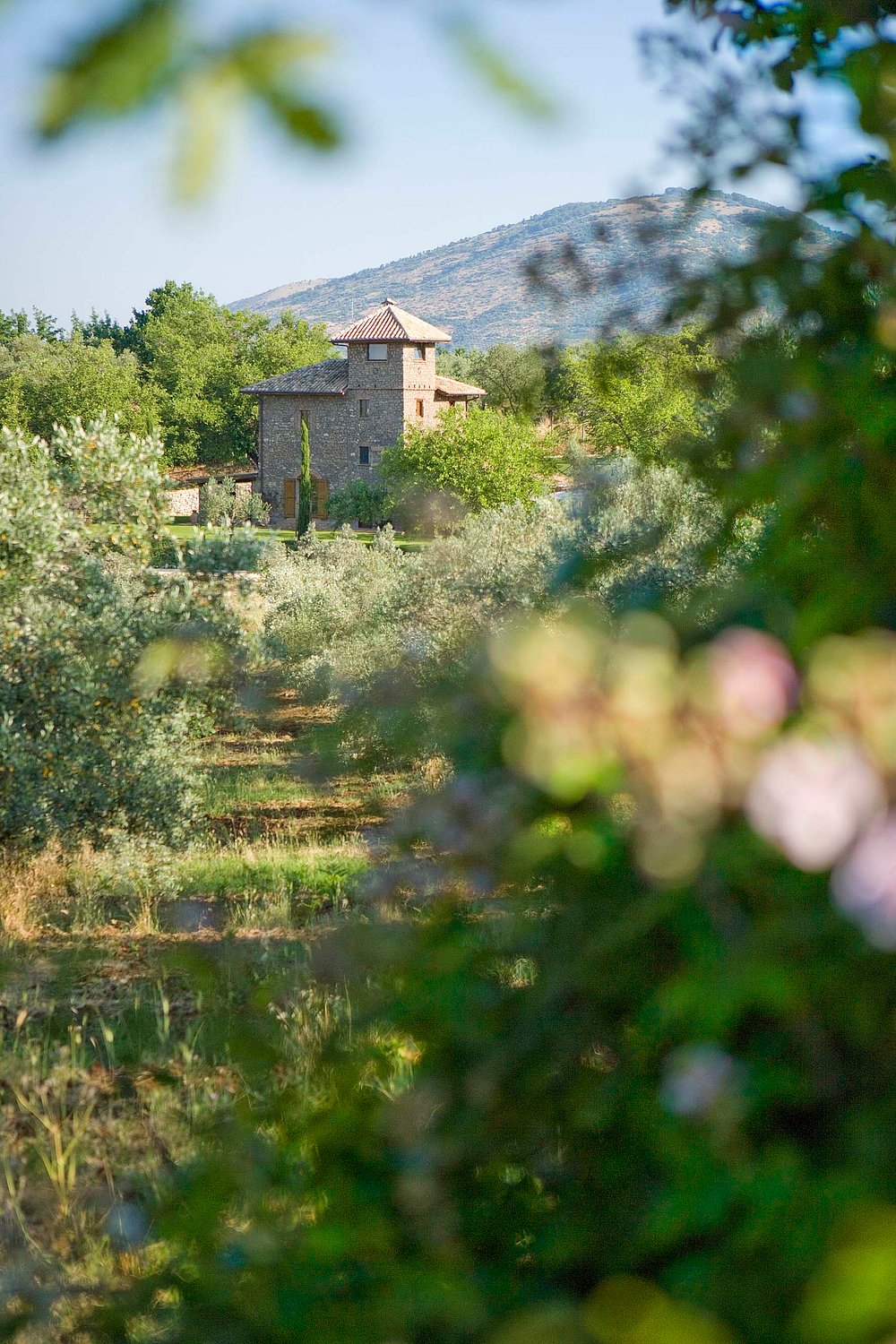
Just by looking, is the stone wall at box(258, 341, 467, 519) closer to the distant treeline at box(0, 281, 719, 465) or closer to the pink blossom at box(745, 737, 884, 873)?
the distant treeline at box(0, 281, 719, 465)

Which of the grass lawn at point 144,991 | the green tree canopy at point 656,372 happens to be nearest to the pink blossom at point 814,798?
the grass lawn at point 144,991

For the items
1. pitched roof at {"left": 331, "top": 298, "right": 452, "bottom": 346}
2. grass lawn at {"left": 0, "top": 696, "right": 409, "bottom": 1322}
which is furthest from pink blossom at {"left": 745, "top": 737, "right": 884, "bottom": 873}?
pitched roof at {"left": 331, "top": 298, "right": 452, "bottom": 346}

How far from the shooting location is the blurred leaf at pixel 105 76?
23.2 inches

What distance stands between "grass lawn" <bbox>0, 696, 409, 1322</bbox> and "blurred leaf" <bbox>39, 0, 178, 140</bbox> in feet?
3.41

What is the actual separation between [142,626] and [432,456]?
3219cm

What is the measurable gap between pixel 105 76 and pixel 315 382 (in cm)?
5030

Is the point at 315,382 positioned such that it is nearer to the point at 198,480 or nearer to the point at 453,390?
the point at 453,390

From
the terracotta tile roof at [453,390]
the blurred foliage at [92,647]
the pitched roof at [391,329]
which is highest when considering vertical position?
the pitched roof at [391,329]

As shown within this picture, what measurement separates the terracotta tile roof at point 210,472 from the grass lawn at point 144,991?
47.0m

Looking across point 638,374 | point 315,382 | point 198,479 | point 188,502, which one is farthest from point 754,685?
point 198,479

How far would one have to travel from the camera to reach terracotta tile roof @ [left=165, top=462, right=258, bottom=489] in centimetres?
5631

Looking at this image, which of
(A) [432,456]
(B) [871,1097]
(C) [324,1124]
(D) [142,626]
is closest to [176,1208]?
(C) [324,1124]

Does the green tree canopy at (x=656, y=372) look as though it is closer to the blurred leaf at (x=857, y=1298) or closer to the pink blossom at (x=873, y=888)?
the pink blossom at (x=873, y=888)

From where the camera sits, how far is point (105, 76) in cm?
59
